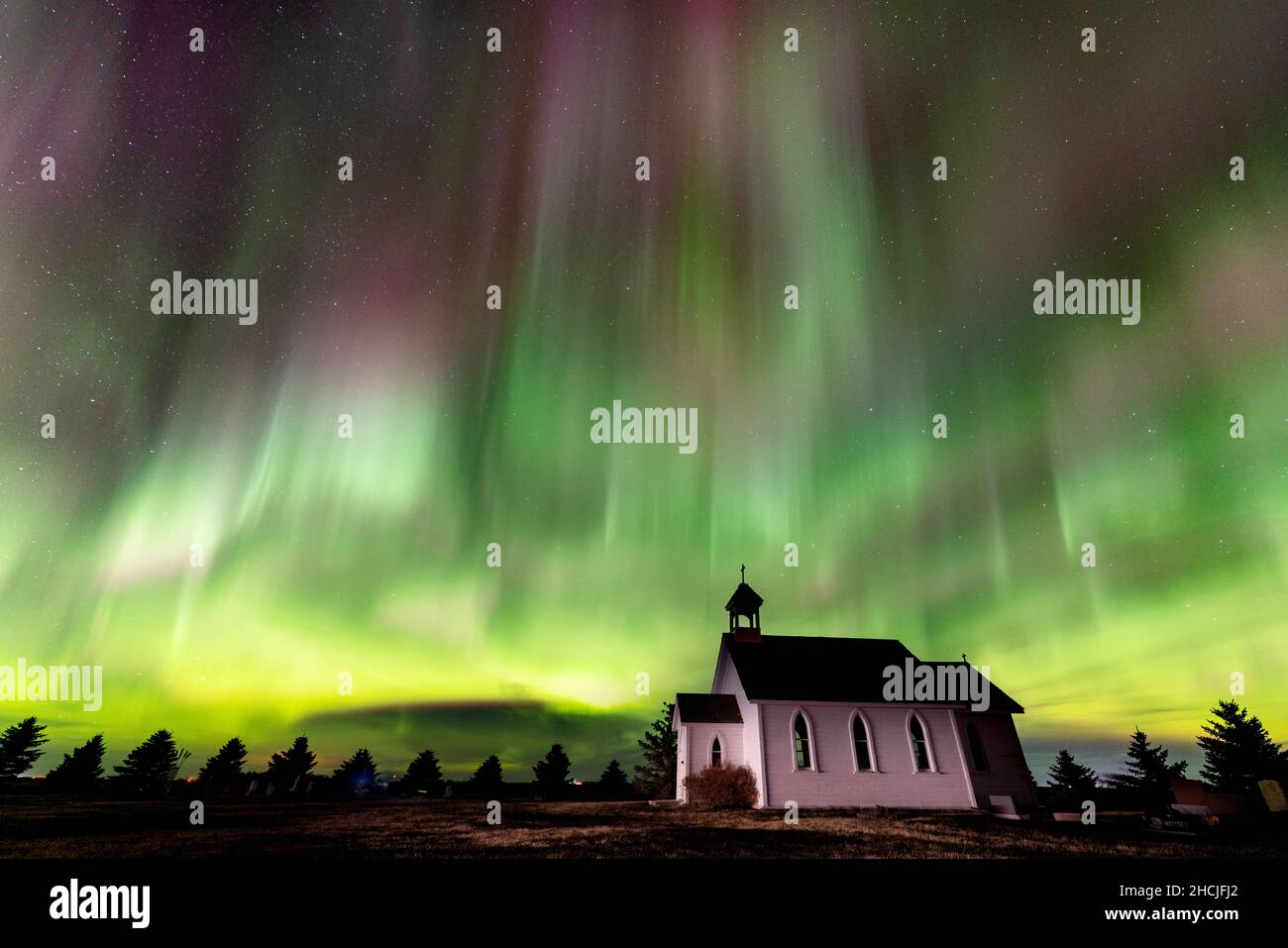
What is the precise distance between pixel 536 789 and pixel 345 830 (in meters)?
24.5

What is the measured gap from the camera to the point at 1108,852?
Answer: 51.9ft

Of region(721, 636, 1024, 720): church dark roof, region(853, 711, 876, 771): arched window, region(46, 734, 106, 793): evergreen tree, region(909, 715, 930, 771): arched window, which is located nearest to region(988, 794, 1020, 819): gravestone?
region(909, 715, 930, 771): arched window

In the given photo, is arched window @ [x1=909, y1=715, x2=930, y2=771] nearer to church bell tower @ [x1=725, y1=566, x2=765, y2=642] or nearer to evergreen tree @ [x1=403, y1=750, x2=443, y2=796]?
church bell tower @ [x1=725, y1=566, x2=765, y2=642]

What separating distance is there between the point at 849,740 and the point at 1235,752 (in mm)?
61799

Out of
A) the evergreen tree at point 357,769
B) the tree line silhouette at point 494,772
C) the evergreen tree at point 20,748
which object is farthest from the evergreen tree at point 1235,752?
the evergreen tree at point 20,748

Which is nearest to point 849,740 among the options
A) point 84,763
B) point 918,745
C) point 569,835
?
point 918,745

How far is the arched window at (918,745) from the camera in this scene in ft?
96.6

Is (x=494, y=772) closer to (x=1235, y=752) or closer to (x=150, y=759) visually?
(x=150, y=759)

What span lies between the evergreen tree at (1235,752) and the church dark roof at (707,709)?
6091 centimetres

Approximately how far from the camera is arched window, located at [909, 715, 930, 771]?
29.4 meters
